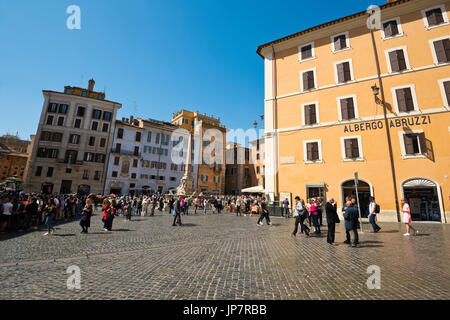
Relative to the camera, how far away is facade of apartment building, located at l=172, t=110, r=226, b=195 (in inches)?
1886

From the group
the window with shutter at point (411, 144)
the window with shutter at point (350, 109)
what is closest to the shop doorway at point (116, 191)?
the window with shutter at point (350, 109)

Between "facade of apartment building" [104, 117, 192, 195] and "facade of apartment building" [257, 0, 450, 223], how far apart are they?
97.0 ft

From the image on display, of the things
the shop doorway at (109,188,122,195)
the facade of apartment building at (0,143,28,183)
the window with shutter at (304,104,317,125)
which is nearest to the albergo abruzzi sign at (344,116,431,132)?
the window with shutter at (304,104,317,125)

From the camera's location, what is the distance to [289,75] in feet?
68.2

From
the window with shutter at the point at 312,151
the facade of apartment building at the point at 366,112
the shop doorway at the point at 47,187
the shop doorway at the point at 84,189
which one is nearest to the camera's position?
the facade of apartment building at the point at 366,112

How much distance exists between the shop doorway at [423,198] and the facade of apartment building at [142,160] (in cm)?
3738

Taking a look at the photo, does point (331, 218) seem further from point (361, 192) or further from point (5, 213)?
point (5, 213)

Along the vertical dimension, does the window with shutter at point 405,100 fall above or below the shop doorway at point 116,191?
above

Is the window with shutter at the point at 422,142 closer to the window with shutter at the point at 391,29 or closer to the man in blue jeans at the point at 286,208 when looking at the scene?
the window with shutter at the point at 391,29

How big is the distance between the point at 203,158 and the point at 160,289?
45.0m

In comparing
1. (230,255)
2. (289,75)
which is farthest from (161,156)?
(230,255)

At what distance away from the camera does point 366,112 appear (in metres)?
16.4

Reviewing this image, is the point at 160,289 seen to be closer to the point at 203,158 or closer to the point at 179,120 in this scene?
the point at 203,158

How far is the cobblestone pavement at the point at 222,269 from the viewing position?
11.7 feet
